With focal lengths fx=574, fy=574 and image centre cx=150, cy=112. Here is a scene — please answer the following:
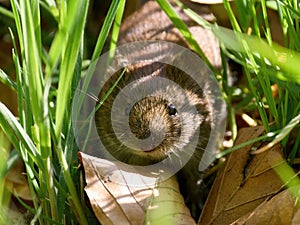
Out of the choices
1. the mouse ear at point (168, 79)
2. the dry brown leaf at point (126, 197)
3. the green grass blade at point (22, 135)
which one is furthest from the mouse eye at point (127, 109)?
the green grass blade at point (22, 135)

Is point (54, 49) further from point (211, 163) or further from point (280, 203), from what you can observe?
point (211, 163)

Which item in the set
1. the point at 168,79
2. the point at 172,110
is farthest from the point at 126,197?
the point at 168,79

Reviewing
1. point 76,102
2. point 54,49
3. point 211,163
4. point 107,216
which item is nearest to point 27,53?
point 54,49

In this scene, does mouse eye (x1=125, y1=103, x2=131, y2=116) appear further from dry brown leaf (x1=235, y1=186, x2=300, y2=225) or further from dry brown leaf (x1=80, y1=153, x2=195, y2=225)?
dry brown leaf (x1=235, y1=186, x2=300, y2=225)

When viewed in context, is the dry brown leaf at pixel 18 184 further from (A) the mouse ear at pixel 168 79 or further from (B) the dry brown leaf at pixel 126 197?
(B) the dry brown leaf at pixel 126 197

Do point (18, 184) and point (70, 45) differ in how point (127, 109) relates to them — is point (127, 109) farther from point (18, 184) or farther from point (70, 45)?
point (70, 45)

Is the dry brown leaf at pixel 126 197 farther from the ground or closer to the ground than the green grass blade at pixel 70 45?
closer to the ground
